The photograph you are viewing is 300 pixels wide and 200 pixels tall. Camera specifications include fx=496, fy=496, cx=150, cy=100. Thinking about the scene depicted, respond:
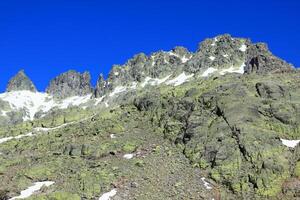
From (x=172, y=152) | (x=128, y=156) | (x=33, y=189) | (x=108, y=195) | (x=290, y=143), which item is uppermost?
(x=290, y=143)

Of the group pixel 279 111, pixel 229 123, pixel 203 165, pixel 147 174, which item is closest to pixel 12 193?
pixel 147 174

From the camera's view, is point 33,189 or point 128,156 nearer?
point 33,189

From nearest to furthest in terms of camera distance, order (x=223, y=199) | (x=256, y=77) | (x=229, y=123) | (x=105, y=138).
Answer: (x=223, y=199), (x=229, y=123), (x=105, y=138), (x=256, y=77)

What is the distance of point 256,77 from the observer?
93.2 metres

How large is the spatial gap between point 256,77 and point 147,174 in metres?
36.7

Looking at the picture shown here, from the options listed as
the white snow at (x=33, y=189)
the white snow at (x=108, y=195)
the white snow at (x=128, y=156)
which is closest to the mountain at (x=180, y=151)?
the white snow at (x=128, y=156)

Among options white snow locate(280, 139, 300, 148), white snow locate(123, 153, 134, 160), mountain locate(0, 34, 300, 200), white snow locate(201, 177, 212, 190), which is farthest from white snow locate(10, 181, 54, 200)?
white snow locate(280, 139, 300, 148)

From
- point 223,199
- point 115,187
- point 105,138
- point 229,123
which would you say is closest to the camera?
point 223,199

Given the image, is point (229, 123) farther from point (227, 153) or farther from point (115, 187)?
point (115, 187)

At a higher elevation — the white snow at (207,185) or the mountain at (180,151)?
the mountain at (180,151)

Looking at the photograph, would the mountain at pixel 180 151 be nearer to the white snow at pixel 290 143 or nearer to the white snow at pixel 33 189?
the white snow at pixel 290 143

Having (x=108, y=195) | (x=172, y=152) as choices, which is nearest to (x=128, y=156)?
(x=172, y=152)

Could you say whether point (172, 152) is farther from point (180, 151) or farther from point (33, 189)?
point (33, 189)

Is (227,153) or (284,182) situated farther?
(227,153)
